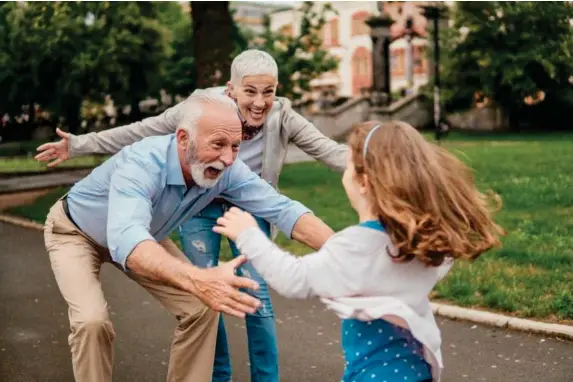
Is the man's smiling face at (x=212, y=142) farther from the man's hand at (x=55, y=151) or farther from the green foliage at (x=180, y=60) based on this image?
the green foliage at (x=180, y=60)

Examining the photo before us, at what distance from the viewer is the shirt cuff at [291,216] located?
4051mm

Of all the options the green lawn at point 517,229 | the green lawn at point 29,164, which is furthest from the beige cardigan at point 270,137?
the green lawn at point 29,164

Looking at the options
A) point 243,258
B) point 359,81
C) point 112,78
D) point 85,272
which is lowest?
point 359,81

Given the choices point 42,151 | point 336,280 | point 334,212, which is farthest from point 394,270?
point 334,212

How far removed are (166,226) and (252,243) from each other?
1.28 m

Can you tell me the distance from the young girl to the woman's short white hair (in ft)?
5.62

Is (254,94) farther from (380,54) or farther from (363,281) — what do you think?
(380,54)

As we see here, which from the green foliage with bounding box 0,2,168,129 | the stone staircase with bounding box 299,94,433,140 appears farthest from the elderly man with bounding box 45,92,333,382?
the stone staircase with bounding box 299,94,433,140

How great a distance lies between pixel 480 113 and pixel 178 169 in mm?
34871

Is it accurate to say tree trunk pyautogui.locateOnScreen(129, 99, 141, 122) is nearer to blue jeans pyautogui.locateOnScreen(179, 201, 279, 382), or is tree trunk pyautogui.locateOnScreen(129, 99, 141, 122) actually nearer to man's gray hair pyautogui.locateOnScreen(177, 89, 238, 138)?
blue jeans pyautogui.locateOnScreen(179, 201, 279, 382)

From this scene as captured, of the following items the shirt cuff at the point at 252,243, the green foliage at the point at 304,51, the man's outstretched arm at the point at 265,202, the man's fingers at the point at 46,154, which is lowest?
the green foliage at the point at 304,51

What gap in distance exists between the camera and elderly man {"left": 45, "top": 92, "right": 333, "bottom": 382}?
11.0ft

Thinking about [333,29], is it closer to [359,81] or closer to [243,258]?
[359,81]

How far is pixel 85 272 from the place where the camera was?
402 centimetres
